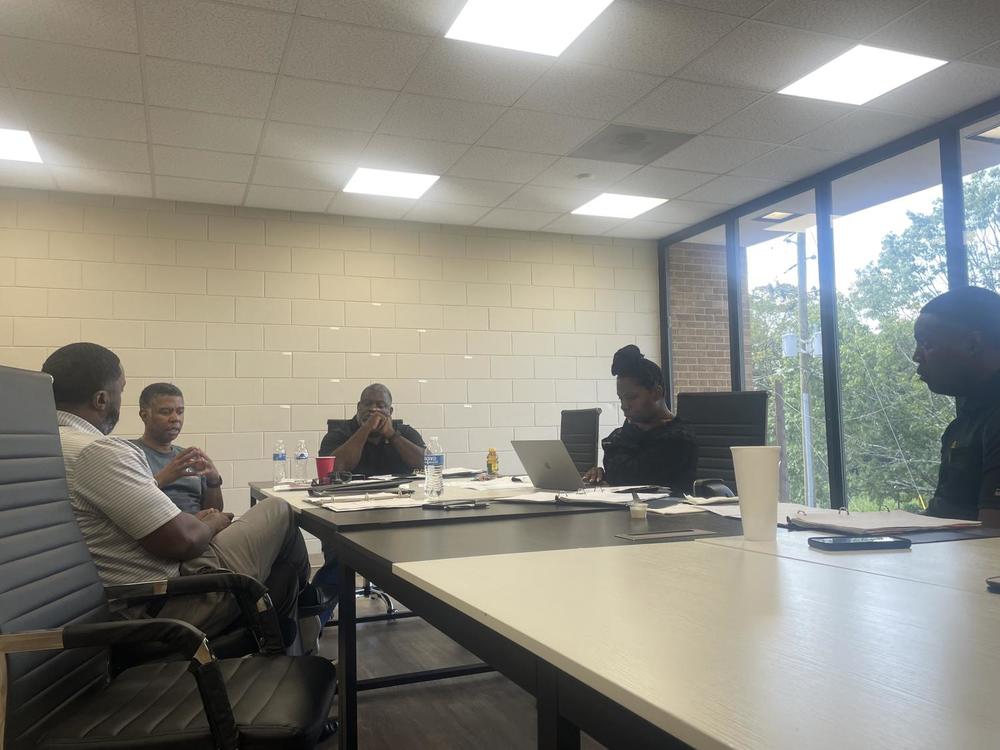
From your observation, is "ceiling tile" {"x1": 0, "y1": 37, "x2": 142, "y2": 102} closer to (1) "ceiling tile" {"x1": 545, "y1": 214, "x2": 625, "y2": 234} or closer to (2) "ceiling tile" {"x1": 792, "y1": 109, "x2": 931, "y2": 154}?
(1) "ceiling tile" {"x1": 545, "y1": 214, "x2": 625, "y2": 234}

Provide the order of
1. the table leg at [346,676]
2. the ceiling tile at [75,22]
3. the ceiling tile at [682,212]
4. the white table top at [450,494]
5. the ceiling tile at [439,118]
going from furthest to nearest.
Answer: the ceiling tile at [682,212] → the ceiling tile at [439,118] → the ceiling tile at [75,22] → the white table top at [450,494] → the table leg at [346,676]

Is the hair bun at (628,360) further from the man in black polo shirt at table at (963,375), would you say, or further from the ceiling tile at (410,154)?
the ceiling tile at (410,154)

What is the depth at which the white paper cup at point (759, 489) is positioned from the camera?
1.33 m

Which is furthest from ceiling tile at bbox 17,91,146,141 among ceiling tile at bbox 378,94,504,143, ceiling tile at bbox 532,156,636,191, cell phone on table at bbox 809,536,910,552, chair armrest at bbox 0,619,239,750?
cell phone on table at bbox 809,536,910,552

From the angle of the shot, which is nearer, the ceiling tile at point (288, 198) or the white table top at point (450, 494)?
the white table top at point (450, 494)

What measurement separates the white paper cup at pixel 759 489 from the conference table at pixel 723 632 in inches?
1.6

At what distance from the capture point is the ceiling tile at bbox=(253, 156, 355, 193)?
4.54 meters

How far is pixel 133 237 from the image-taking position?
16.8 feet

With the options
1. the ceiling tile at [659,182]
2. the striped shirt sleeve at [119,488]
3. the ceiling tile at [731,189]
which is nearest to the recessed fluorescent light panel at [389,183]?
the ceiling tile at [659,182]

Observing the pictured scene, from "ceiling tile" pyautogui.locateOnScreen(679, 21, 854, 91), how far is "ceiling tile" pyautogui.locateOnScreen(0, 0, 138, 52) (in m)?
2.40

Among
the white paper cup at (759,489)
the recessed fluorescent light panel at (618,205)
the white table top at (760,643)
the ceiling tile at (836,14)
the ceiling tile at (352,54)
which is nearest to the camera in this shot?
the white table top at (760,643)

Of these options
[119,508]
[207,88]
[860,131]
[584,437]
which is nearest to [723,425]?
[584,437]

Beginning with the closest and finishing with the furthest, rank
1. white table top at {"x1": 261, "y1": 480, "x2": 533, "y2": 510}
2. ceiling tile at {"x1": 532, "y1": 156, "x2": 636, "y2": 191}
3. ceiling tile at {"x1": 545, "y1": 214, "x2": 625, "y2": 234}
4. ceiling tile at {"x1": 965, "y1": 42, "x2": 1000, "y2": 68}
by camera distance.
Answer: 1. white table top at {"x1": 261, "y1": 480, "x2": 533, "y2": 510}
2. ceiling tile at {"x1": 965, "y1": 42, "x2": 1000, "y2": 68}
3. ceiling tile at {"x1": 532, "y1": 156, "x2": 636, "y2": 191}
4. ceiling tile at {"x1": 545, "y1": 214, "x2": 625, "y2": 234}

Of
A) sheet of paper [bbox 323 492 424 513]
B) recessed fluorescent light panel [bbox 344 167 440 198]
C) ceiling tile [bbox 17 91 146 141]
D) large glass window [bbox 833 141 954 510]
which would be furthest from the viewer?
recessed fluorescent light panel [bbox 344 167 440 198]
